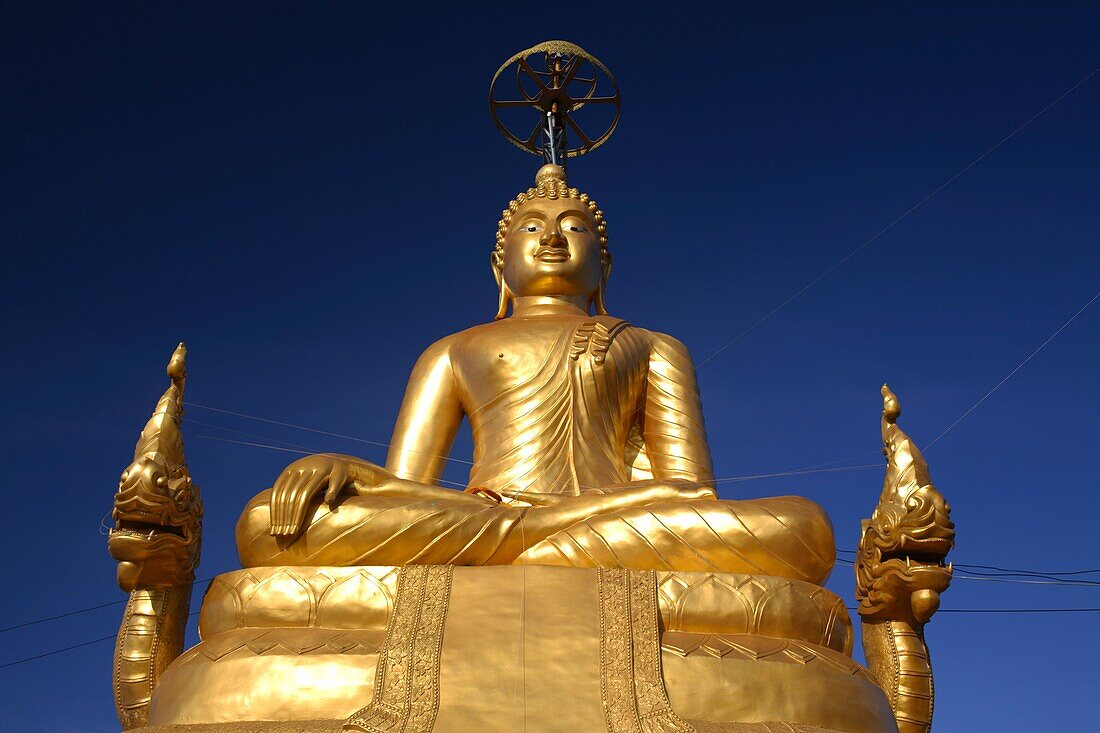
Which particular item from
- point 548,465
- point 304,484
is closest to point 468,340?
point 548,465

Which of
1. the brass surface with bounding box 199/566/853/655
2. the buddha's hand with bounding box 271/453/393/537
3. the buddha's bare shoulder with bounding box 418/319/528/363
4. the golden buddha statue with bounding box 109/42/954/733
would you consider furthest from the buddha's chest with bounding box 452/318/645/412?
the brass surface with bounding box 199/566/853/655

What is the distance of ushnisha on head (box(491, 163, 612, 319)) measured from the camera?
8453 millimetres

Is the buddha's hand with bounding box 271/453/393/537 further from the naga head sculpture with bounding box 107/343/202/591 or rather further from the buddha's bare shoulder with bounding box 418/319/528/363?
the buddha's bare shoulder with bounding box 418/319/528/363

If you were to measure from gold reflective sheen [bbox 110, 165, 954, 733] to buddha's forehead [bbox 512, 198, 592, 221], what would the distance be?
7.57 feet

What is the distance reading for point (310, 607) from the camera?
5516 mm

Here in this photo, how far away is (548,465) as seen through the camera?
7.18m

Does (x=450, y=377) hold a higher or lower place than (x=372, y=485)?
higher

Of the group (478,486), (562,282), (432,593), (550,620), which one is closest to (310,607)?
(432,593)

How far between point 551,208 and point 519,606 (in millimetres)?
3844

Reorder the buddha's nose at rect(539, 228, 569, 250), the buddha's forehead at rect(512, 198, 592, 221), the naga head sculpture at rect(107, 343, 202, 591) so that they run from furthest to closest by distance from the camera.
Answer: the buddha's forehead at rect(512, 198, 592, 221) < the buddha's nose at rect(539, 228, 569, 250) < the naga head sculpture at rect(107, 343, 202, 591)

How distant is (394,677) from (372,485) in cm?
132

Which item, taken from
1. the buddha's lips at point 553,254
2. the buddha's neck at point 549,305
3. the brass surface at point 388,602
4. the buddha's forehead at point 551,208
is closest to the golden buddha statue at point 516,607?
the brass surface at point 388,602

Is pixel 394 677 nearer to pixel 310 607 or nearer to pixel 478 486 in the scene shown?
pixel 310 607

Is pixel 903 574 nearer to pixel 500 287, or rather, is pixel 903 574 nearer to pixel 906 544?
pixel 906 544
